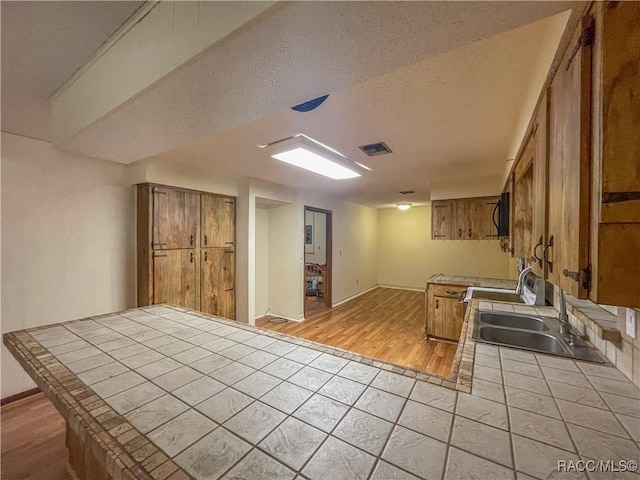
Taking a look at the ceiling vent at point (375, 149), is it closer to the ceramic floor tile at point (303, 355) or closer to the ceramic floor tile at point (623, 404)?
the ceramic floor tile at point (303, 355)

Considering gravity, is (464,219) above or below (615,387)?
above

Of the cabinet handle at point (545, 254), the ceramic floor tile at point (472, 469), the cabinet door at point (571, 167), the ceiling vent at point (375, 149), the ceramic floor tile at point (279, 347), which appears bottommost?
the ceramic floor tile at point (279, 347)

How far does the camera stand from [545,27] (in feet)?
3.30

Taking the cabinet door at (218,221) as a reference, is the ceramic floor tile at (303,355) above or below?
below

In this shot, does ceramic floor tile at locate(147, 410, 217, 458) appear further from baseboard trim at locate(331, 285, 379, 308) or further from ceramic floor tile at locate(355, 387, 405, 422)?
baseboard trim at locate(331, 285, 379, 308)

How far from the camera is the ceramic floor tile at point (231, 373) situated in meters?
0.97

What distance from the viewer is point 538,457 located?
0.63m

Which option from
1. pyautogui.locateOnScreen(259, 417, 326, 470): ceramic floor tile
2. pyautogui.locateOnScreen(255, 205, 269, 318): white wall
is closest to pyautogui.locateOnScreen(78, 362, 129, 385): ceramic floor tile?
pyautogui.locateOnScreen(259, 417, 326, 470): ceramic floor tile

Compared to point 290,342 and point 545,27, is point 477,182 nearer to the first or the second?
point 545,27

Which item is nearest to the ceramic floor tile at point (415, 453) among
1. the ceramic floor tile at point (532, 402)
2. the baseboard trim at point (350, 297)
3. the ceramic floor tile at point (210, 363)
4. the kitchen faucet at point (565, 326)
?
the ceramic floor tile at point (532, 402)

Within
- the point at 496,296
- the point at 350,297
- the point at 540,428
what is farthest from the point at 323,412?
the point at 350,297

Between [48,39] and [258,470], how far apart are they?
6.35 feet

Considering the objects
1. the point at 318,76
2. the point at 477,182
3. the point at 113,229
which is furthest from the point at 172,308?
the point at 477,182

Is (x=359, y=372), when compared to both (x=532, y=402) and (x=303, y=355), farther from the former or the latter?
(x=532, y=402)
